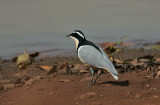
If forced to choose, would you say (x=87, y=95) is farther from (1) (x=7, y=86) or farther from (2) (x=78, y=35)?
(1) (x=7, y=86)

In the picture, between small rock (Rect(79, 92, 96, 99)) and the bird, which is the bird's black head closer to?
the bird

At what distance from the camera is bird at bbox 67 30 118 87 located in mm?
7321

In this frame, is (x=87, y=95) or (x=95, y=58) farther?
(x=95, y=58)

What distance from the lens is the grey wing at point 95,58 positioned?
23.9 ft

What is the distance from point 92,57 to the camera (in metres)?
7.51

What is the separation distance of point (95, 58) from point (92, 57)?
8 centimetres

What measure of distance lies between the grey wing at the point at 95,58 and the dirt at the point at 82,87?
0.38 metres

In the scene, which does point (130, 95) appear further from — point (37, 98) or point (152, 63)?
point (152, 63)

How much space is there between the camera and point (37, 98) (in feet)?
22.4

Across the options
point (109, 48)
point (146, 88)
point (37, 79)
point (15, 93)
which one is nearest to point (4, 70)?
point (37, 79)

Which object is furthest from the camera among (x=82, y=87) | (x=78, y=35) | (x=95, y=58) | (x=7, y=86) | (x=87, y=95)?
(x=7, y=86)

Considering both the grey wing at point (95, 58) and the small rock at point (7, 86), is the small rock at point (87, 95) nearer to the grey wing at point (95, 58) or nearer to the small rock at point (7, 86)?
the grey wing at point (95, 58)

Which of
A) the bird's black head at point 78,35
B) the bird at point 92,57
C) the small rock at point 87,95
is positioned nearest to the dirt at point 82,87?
the small rock at point 87,95

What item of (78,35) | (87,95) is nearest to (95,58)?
(78,35)
